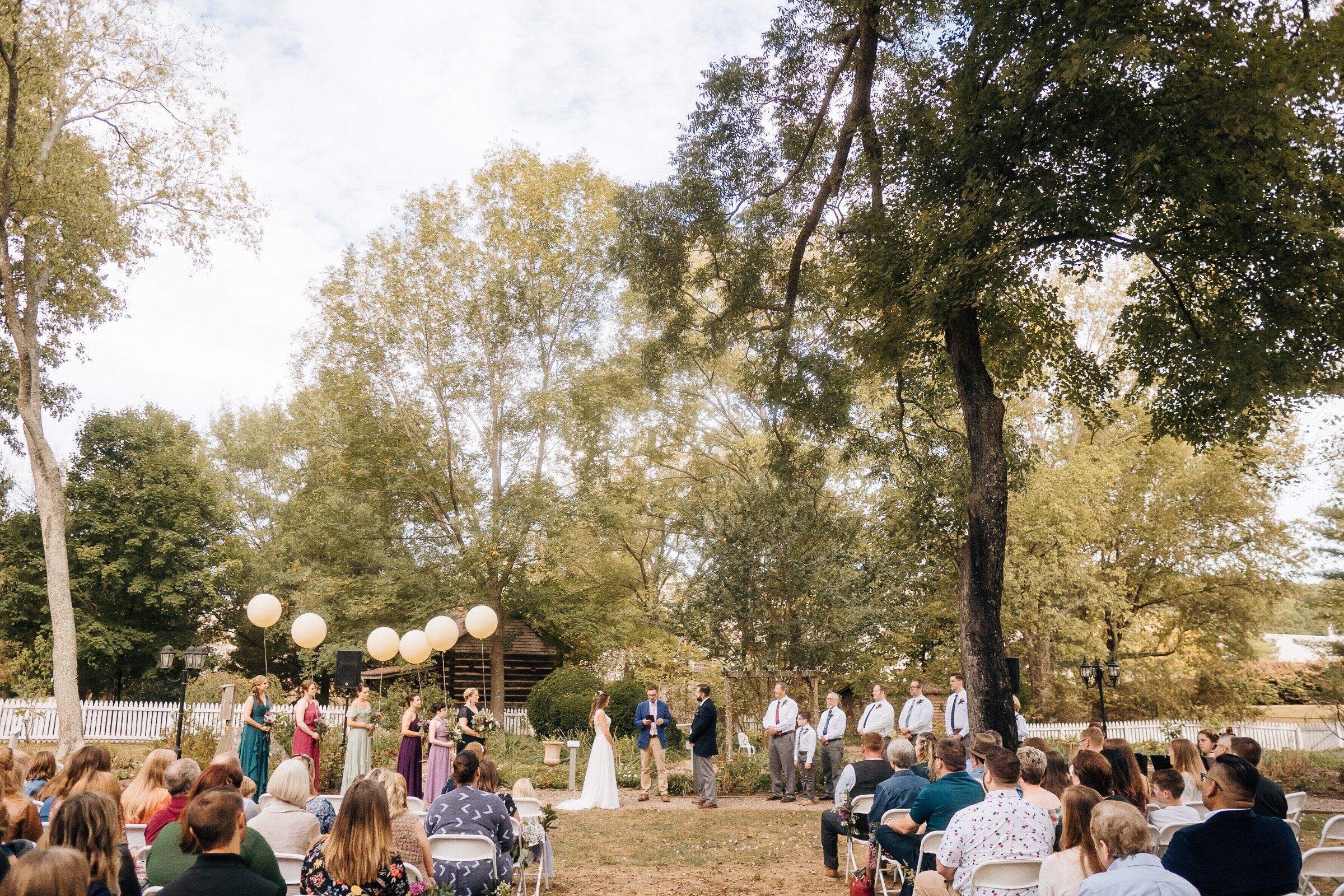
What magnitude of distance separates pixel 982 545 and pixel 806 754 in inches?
219

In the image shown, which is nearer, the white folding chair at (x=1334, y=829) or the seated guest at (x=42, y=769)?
the seated guest at (x=42, y=769)

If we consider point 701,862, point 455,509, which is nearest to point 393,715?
point 455,509

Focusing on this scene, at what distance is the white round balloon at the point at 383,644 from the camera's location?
13922 millimetres

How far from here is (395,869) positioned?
13.4 feet

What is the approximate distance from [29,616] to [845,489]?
2561 cm

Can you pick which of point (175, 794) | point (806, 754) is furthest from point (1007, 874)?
point (806, 754)

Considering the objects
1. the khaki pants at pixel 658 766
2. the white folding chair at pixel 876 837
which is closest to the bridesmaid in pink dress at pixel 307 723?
the khaki pants at pixel 658 766

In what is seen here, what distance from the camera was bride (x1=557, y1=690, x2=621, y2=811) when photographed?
13.3m

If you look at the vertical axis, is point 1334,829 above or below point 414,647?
below

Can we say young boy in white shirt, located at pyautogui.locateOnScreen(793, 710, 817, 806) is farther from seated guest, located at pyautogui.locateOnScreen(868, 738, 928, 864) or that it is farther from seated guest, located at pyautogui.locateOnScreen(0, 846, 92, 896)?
seated guest, located at pyautogui.locateOnScreen(0, 846, 92, 896)

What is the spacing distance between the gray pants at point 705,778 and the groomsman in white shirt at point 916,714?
320 cm

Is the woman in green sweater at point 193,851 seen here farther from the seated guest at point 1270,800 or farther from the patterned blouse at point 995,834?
the seated guest at point 1270,800

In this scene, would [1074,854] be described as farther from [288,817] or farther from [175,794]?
[175,794]

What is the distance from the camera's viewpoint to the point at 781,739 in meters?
14.4
